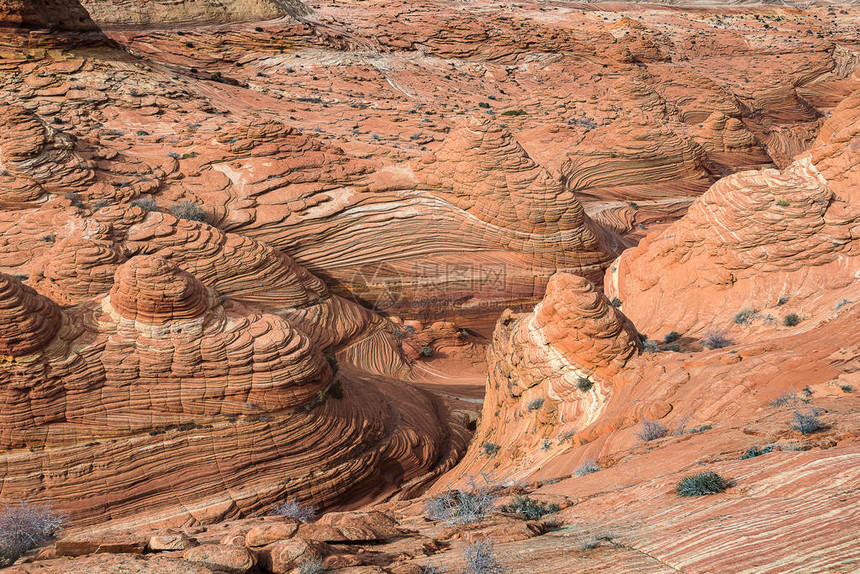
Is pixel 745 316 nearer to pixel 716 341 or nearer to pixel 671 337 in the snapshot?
pixel 716 341

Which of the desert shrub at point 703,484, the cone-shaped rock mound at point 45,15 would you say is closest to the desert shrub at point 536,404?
the desert shrub at point 703,484

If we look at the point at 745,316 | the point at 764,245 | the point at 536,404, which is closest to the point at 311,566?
the point at 536,404

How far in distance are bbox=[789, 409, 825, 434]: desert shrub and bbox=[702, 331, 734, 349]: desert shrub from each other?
506cm

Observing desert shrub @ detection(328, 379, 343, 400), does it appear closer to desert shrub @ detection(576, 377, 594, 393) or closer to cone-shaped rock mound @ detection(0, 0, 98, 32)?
desert shrub @ detection(576, 377, 594, 393)

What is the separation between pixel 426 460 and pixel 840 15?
67.1 meters

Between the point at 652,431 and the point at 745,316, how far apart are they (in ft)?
18.3

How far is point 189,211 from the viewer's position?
19375 mm

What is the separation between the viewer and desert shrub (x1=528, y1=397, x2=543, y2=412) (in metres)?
13.6

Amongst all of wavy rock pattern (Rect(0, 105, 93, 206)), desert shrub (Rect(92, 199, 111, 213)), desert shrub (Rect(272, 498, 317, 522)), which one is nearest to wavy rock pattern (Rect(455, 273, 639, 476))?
desert shrub (Rect(272, 498, 317, 522))

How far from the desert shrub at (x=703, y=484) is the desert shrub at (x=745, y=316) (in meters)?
7.95

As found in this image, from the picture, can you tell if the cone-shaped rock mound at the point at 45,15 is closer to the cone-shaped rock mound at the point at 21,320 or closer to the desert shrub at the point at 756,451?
the cone-shaped rock mound at the point at 21,320

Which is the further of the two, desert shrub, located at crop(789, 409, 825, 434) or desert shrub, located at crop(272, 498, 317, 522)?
desert shrub, located at crop(272, 498, 317, 522)

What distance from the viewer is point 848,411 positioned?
349 inches

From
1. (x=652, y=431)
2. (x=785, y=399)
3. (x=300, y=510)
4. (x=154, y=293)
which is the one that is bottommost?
(x=300, y=510)
